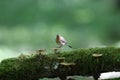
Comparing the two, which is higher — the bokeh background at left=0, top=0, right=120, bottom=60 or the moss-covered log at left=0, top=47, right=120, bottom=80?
the bokeh background at left=0, top=0, right=120, bottom=60

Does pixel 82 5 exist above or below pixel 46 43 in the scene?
above

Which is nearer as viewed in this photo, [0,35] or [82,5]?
[82,5]

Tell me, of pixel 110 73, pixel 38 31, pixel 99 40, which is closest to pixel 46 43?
pixel 38 31

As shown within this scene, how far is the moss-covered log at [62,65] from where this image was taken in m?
5.19

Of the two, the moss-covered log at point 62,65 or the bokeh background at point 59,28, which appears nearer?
the moss-covered log at point 62,65

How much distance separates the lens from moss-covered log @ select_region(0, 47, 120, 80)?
17.0 feet

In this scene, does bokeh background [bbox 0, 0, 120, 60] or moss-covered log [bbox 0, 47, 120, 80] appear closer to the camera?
moss-covered log [bbox 0, 47, 120, 80]

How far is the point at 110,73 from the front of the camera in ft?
18.5

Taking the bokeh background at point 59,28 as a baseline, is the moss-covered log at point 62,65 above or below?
below

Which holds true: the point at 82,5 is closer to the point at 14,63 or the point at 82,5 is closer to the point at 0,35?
the point at 0,35

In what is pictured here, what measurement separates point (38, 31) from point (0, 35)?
819 mm

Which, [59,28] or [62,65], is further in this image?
[59,28]

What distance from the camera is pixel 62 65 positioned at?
206 inches

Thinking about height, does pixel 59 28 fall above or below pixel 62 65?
above
